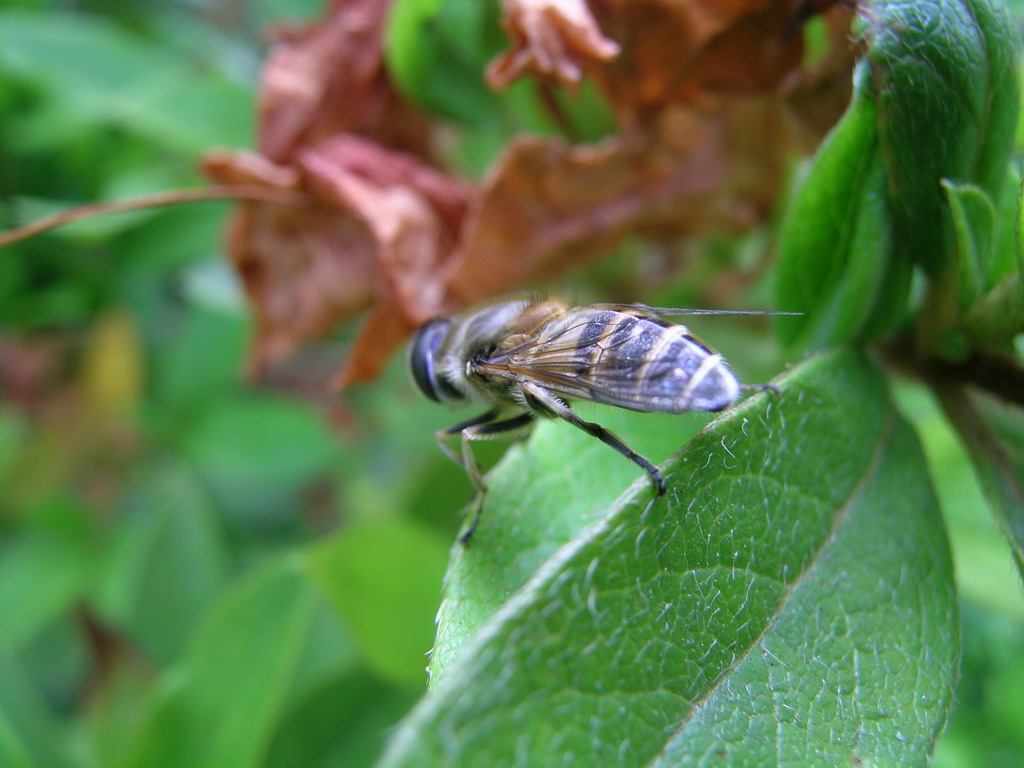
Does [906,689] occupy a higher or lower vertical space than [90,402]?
higher

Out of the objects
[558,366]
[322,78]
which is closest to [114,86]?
[322,78]

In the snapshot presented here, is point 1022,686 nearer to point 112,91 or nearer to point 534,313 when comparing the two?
point 534,313

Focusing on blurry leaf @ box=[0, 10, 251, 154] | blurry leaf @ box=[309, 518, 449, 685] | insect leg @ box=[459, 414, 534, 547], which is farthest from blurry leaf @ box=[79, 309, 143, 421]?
insect leg @ box=[459, 414, 534, 547]

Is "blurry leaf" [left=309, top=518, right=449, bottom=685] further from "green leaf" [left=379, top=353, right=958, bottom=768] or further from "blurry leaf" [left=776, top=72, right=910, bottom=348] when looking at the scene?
"blurry leaf" [left=776, top=72, right=910, bottom=348]

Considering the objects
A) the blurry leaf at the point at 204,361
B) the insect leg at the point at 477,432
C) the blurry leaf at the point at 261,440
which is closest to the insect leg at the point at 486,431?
the insect leg at the point at 477,432

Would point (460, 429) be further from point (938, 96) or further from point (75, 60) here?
point (75, 60)

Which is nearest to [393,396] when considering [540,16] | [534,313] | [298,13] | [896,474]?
[298,13]
